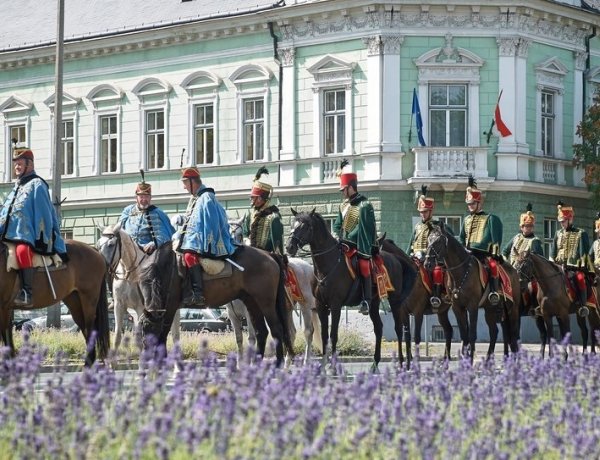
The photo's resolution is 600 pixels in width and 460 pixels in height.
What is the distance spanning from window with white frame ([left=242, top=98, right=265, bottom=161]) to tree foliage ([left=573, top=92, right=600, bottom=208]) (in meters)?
8.87

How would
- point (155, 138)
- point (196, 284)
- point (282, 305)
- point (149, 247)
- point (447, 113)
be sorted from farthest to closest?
point (155, 138) < point (447, 113) < point (149, 247) < point (282, 305) < point (196, 284)

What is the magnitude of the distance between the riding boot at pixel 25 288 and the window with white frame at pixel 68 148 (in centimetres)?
3113

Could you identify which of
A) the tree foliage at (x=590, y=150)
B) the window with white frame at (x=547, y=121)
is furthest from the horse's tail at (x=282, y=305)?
the window with white frame at (x=547, y=121)

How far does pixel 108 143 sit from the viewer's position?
46406 mm

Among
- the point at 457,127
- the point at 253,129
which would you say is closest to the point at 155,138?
the point at 253,129

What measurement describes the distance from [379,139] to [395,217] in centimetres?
212

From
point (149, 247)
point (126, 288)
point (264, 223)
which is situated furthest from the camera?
point (126, 288)

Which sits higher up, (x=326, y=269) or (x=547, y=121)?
(x=547, y=121)

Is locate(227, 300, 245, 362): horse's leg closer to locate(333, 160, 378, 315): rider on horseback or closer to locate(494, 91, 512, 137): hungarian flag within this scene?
locate(333, 160, 378, 315): rider on horseback

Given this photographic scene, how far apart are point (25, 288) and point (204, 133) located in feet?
90.2

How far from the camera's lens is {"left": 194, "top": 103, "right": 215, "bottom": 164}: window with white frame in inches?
1720

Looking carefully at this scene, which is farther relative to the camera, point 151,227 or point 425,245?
point 425,245

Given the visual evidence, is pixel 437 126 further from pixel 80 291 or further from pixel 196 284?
pixel 80 291

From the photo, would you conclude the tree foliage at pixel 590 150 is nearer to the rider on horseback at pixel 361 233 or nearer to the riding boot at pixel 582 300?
the riding boot at pixel 582 300
